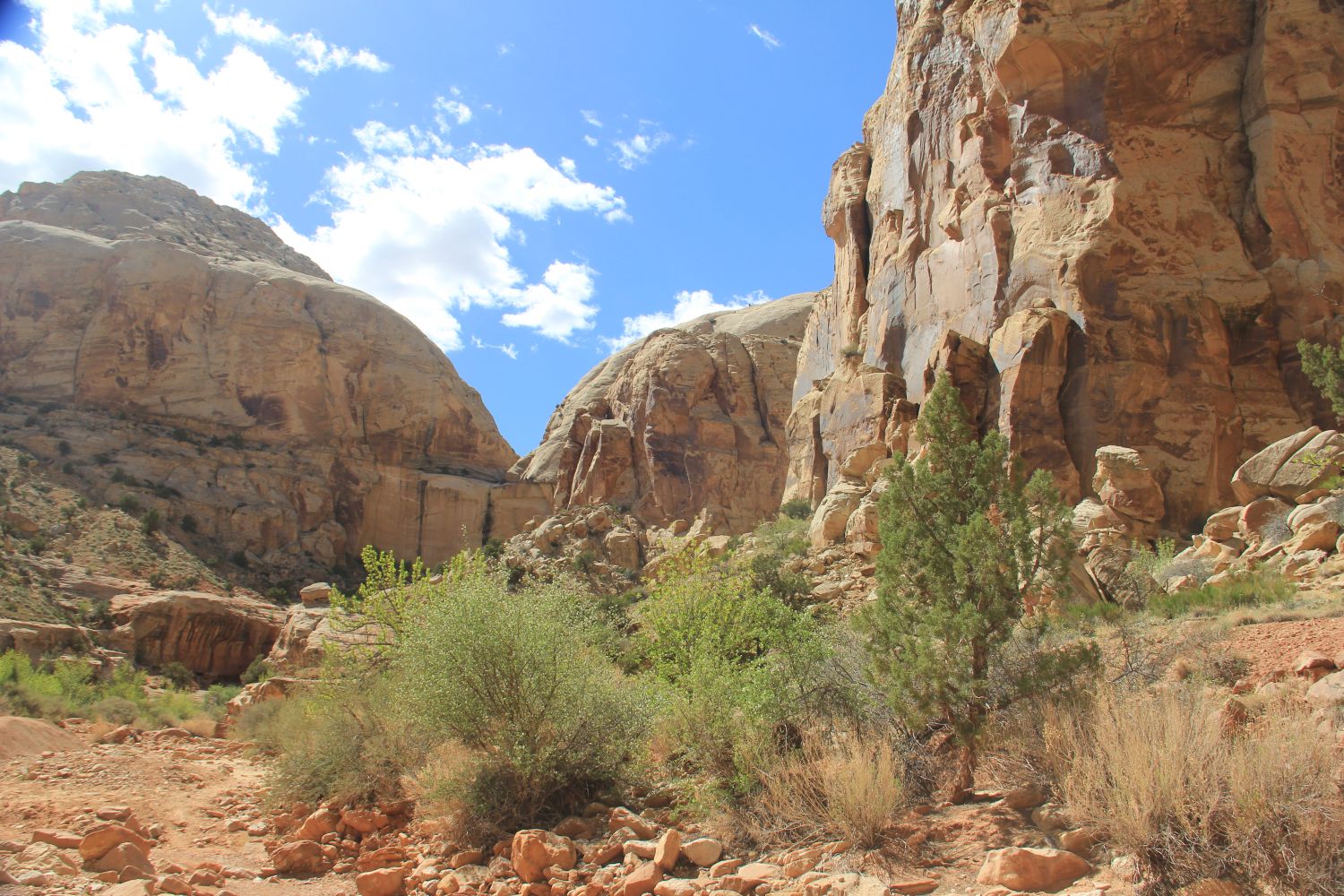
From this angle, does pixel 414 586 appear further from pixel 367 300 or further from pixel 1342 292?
pixel 367 300

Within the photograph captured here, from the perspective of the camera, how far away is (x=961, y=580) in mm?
9125

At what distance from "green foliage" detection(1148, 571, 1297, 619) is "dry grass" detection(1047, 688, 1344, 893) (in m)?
5.55

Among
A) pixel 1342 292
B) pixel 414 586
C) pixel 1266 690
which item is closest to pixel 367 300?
pixel 414 586

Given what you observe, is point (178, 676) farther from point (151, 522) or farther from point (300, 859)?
point (300, 859)

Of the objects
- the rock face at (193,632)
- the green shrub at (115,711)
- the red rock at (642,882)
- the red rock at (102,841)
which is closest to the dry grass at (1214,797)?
the red rock at (642,882)

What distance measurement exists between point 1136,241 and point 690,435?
26522 mm

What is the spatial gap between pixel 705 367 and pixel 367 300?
105 ft

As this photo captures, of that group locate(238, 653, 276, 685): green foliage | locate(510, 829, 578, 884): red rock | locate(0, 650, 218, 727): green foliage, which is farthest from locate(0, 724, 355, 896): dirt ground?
locate(238, 653, 276, 685): green foliage

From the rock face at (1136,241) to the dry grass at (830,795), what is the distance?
13528mm

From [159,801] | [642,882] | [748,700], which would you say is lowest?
[159,801]

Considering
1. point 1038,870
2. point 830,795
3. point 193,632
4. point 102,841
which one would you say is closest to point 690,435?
point 193,632

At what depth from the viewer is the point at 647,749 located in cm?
1178

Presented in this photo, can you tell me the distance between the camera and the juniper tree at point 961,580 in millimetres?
8844

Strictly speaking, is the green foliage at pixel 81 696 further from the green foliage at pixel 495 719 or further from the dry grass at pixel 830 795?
the dry grass at pixel 830 795
